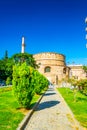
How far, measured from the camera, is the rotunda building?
3509 inches

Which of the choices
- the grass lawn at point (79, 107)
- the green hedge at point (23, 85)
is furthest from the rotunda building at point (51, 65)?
the green hedge at point (23, 85)

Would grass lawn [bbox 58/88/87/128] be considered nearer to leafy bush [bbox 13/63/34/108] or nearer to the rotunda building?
leafy bush [bbox 13/63/34/108]

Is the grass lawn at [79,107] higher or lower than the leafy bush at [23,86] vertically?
lower

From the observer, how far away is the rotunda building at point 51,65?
3509 inches

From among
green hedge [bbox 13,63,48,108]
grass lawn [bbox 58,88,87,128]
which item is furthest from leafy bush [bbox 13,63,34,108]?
grass lawn [bbox 58,88,87,128]

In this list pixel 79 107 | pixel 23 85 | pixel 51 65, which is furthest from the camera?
pixel 51 65

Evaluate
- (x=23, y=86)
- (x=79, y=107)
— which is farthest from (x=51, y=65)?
(x=23, y=86)

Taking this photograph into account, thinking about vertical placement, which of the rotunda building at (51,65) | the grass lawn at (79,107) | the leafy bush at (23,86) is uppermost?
the rotunda building at (51,65)

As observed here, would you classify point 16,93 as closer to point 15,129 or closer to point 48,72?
point 15,129

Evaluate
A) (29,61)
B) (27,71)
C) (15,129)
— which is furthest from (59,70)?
(15,129)

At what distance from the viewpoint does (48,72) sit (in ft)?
294

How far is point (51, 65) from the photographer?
8962 centimetres

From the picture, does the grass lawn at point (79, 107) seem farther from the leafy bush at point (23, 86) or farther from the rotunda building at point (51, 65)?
the rotunda building at point (51, 65)

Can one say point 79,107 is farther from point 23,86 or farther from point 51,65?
point 51,65
